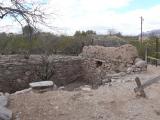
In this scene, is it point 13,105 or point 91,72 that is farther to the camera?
point 91,72

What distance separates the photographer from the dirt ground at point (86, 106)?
831 centimetres

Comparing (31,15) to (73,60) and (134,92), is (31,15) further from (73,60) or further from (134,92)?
(73,60)

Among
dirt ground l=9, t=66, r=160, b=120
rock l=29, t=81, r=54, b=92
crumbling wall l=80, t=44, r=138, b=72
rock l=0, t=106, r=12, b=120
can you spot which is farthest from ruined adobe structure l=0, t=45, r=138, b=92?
rock l=0, t=106, r=12, b=120

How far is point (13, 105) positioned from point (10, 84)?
7061 mm

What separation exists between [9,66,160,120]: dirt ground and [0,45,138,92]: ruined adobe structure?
19.4 feet

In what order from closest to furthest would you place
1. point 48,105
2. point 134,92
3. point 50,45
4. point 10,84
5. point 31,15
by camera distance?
point 31,15
point 48,105
point 134,92
point 10,84
point 50,45

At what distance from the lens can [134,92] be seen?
10195 millimetres

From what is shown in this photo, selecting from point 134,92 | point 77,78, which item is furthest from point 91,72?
point 134,92

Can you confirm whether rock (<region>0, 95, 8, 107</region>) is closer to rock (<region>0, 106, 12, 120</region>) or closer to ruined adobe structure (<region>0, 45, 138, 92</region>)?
rock (<region>0, 106, 12, 120</region>)

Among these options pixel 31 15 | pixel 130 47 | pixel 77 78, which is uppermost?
pixel 31 15

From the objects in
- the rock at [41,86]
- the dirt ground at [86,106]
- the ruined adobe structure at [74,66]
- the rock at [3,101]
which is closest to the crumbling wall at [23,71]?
the ruined adobe structure at [74,66]

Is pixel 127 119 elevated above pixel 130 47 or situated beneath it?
situated beneath

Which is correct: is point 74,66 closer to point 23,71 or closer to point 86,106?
point 23,71

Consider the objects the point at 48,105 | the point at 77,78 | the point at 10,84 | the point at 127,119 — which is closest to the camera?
the point at 127,119
